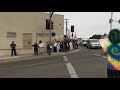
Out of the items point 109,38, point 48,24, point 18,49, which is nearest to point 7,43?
point 18,49

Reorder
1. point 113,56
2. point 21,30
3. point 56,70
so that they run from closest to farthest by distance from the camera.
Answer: point 113,56 < point 56,70 < point 21,30

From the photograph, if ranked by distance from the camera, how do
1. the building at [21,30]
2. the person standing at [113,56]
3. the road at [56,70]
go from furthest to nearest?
the building at [21,30] < the road at [56,70] < the person standing at [113,56]

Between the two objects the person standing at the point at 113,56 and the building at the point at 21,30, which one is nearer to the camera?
the person standing at the point at 113,56

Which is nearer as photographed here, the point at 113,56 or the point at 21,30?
the point at 113,56

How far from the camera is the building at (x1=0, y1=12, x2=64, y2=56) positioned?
35.9 m

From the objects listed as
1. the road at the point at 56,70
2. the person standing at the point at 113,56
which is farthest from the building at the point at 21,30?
the person standing at the point at 113,56

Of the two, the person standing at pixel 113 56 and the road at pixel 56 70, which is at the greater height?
the person standing at pixel 113 56

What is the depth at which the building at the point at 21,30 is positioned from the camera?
3591 centimetres

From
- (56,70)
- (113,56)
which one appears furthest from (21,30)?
(113,56)

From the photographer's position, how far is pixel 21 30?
3822 centimetres

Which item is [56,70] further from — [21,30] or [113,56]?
[21,30]

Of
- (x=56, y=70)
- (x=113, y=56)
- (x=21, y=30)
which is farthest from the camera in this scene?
(x=21, y=30)

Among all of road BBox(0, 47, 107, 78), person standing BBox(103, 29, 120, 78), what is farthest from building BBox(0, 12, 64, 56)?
person standing BBox(103, 29, 120, 78)

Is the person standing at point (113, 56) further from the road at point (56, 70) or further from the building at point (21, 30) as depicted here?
the building at point (21, 30)
